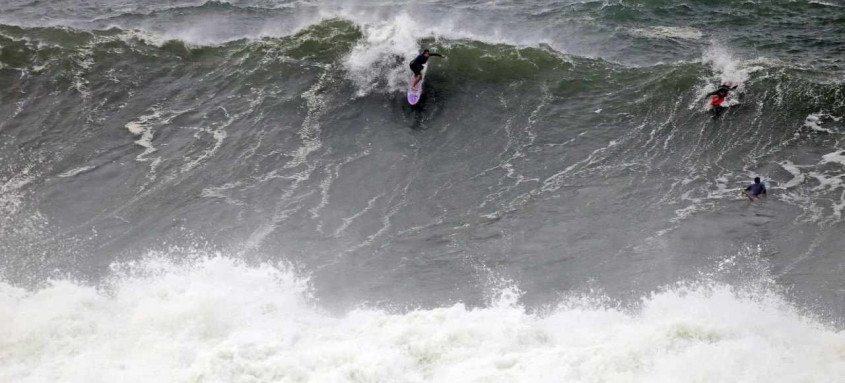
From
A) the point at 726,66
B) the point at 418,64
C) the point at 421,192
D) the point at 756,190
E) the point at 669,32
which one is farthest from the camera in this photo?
the point at 669,32

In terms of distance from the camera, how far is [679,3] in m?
24.4

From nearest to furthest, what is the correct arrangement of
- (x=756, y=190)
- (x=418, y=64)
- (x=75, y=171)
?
(x=756, y=190) → (x=75, y=171) → (x=418, y=64)

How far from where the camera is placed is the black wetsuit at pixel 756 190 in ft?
52.0

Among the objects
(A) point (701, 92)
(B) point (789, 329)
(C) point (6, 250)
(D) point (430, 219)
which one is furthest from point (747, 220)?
(C) point (6, 250)

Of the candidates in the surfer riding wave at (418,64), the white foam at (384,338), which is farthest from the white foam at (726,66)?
the white foam at (384,338)

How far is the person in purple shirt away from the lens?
15.9 m

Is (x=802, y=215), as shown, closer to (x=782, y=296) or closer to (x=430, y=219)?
(x=782, y=296)

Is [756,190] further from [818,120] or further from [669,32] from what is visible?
[669,32]

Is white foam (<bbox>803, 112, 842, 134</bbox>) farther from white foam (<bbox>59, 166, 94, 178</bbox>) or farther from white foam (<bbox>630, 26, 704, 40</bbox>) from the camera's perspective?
white foam (<bbox>59, 166, 94, 178</bbox>)

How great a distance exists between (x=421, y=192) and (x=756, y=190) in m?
7.97

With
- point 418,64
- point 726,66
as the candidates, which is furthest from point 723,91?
point 418,64

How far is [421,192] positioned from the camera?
56.2 feet

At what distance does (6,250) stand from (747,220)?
16723 mm

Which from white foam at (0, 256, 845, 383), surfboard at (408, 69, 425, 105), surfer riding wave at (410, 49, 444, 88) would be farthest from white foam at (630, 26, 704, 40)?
white foam at (0, 256, 845, 383)
